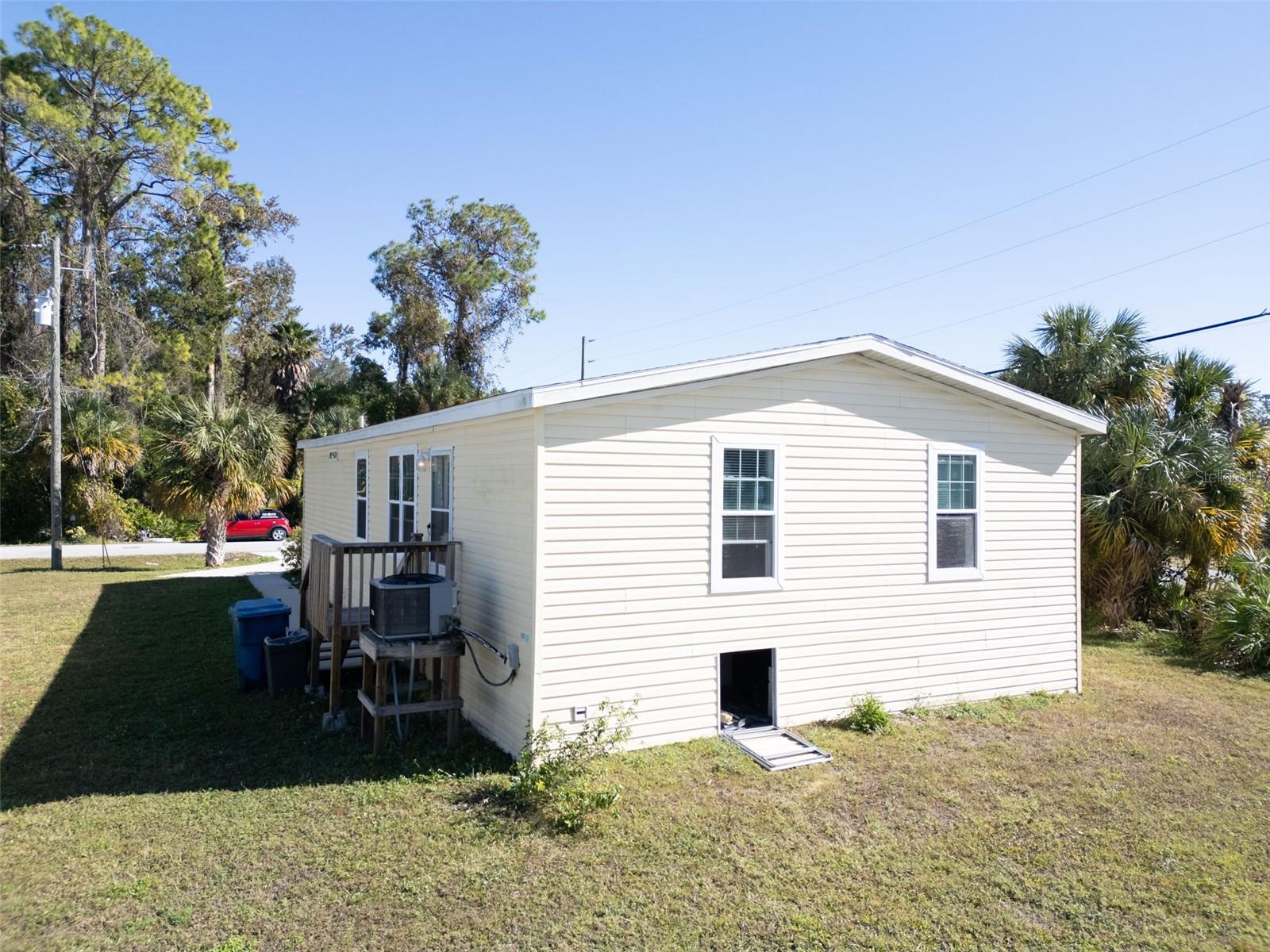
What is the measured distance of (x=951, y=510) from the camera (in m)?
8.20

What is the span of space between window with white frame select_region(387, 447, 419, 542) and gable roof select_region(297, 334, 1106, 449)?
13.9 inches

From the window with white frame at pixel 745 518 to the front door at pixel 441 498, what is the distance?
110 inches

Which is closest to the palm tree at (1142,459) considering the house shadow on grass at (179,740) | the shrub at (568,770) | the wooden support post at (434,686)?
the shrub at (568,770)

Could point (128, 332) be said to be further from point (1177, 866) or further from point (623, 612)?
point (1177, 866)

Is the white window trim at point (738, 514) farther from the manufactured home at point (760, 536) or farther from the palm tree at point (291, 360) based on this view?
the palm tree at point (291, 360)

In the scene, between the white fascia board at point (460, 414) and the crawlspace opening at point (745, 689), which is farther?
the crawlspace opening at point (745, 689)

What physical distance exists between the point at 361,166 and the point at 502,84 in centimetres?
458

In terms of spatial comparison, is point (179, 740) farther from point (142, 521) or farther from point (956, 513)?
point (142, 521)

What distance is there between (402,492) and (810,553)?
16.5 ft

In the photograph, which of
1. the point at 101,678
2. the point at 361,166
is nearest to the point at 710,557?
the point at 101,678

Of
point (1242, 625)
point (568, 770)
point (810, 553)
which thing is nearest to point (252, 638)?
point (568, 770)

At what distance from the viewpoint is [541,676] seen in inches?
243

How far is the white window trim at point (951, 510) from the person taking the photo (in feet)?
26.3

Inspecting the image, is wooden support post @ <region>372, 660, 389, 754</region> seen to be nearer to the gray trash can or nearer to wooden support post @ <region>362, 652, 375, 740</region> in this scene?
wooden support post @ <region>362, 652, 375, 740</region>
